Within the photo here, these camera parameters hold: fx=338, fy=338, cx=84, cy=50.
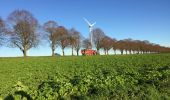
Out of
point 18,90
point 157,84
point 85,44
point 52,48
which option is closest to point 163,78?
point 157,84

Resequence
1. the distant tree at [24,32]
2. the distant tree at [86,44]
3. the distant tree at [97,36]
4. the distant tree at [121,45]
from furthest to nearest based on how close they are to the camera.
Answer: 1. the distant tree at [121,45]
2. the distant tree at [97,36]
3. the distant tree at [86,44]
4. the distant tree at [24,32]

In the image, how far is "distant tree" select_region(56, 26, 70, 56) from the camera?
103 meters

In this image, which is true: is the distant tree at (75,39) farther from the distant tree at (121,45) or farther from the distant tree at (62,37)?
the distant tree at (121,45)

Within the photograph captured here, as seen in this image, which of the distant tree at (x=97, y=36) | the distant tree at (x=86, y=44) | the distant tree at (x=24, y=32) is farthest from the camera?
the distant tree at (x=97, y=36)

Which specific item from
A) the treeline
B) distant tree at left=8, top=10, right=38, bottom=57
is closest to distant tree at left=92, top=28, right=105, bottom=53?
the treeline

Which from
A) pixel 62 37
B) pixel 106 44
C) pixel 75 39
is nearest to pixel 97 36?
pixel 106 44

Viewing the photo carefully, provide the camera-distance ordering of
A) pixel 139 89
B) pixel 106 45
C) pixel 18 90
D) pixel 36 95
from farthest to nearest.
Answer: pixel 106 45 < pixel 139 89 < pixel 36 95 < pixel 18 90

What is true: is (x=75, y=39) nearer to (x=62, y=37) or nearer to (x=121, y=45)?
(x=62, y=37)

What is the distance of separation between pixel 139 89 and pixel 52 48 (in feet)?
282

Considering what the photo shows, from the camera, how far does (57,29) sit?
102625 millimetres

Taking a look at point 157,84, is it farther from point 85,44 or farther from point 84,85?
point 85,44

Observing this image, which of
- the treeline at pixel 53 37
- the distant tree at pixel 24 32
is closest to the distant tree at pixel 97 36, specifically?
the treeline at pixel 53 37

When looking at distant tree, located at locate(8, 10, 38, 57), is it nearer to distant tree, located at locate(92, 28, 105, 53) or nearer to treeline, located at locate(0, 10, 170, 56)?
treeline, located at locate(0, 10, 170, 56)

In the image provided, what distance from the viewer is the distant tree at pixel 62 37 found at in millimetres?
103300
